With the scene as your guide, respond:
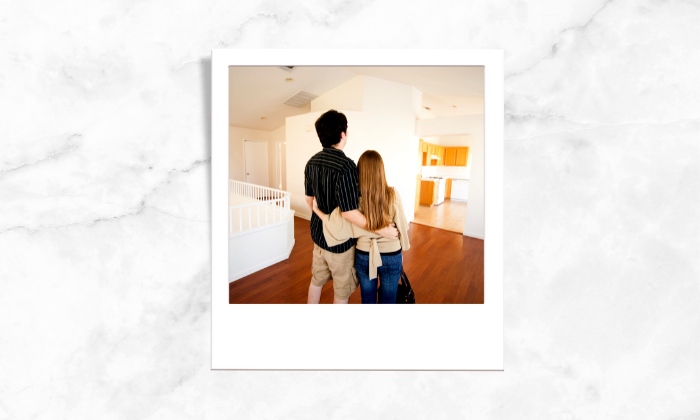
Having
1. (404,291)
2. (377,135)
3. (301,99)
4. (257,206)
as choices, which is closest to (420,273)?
(404,291)

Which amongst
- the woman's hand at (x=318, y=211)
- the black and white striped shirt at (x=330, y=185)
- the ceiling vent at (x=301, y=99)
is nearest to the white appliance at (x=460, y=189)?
the black and white striped shirt at (x=330, y=185)

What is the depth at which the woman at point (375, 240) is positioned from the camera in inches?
46.9

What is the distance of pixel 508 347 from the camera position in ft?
4.07

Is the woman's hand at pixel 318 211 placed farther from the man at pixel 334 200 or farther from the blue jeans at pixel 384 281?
the blue jeans at pixel 384 281

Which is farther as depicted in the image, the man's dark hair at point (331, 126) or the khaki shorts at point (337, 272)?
the khaki shorts at point (337, 272)

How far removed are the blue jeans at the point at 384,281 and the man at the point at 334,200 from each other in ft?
0.13

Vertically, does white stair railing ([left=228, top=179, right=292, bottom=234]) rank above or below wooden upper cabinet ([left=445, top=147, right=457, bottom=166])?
below

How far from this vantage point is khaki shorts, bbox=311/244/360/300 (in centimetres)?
121

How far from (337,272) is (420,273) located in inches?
12.1

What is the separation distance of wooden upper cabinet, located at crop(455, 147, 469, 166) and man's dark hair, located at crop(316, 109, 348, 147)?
1.37 feet

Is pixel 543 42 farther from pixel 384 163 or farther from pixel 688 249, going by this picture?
pixel 688 249

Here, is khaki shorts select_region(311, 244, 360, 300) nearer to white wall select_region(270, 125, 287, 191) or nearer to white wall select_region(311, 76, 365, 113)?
white wall select_region(270, 125, 287, 191)

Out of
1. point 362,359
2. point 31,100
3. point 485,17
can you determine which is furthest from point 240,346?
point 485,17

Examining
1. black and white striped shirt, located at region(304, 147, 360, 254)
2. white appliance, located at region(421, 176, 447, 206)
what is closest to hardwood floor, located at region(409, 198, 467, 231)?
white appliance, located at region(421, 176, 447, 206)
